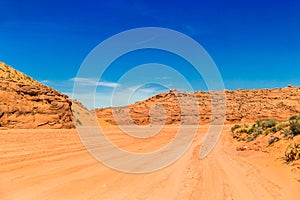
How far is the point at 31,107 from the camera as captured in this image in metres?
28.8

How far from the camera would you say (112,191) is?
7.59 metres

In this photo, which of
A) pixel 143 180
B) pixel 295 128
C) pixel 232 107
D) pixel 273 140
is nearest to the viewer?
pixel 143 180

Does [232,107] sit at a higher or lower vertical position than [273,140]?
higher

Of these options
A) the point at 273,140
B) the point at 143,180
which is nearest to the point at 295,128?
the point at 273,140

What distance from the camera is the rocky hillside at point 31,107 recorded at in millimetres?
26502

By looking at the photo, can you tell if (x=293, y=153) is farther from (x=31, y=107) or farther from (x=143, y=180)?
(x=31, y=107)

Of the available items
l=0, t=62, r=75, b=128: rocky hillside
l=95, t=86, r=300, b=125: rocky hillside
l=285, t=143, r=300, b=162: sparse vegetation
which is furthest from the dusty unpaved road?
l=95, t=86, r=300, b=125: rocky hillside

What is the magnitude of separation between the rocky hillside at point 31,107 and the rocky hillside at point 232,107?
3772 cm

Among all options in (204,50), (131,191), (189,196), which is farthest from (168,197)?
(204,50)

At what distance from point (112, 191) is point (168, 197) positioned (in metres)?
1.46

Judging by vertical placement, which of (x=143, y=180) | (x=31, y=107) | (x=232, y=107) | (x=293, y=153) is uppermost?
(x=232, y=107)

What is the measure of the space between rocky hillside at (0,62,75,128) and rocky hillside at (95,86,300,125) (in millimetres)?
37719

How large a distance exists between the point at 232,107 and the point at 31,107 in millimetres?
65040

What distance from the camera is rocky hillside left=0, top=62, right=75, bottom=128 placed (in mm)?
26502
